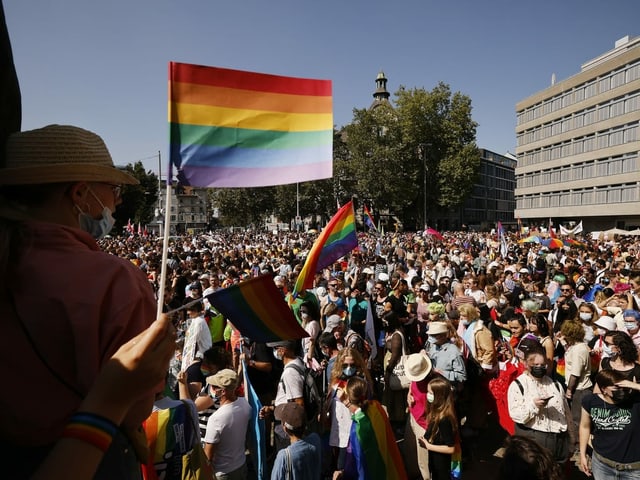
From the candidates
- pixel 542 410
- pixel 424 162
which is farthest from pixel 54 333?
pixel 424 162

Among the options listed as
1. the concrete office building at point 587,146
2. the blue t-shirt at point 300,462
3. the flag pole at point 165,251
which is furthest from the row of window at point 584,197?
the flag pole at point 165,251

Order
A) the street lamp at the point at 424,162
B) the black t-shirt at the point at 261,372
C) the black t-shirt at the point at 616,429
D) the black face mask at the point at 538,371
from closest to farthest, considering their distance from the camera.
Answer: the black t-shirt at the point at 616,429, the black face mask at the point at 538,371, the black t-shirt at the point at 261,372, the street lamp at the point at 424,162

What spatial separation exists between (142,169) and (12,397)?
60682 mm

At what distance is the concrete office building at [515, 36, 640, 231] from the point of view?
4141cm

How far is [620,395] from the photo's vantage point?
11.4ft

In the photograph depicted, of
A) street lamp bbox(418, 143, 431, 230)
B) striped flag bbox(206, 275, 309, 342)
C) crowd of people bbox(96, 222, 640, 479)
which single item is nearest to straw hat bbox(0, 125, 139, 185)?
striped flag bbox(206, 275, 309, 342)

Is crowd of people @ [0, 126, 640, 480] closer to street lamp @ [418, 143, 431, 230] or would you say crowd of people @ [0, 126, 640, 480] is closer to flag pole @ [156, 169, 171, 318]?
flag pole @ [156, 169, 171, 318]

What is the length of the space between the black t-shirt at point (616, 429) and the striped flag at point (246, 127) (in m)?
3.08

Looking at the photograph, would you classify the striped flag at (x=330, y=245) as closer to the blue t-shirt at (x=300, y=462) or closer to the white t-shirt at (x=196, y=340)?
the white t-shirt at (x=196, y=340)

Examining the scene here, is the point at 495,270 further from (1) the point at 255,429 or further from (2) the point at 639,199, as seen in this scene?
(2) the point at 639,199

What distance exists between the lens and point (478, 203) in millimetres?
102562

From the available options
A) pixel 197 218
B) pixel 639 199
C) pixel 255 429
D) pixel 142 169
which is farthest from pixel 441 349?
pixel 197 218

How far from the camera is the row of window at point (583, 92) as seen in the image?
4069 centimetres

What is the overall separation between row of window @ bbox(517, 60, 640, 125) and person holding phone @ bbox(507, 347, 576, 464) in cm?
4785
